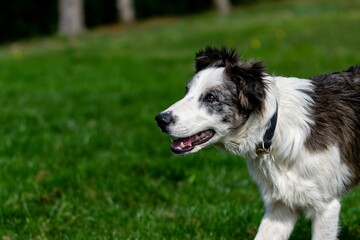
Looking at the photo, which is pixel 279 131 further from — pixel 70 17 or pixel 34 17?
pixel 34 17

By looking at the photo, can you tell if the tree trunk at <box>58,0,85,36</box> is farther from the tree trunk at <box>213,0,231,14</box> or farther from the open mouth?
the open mouth

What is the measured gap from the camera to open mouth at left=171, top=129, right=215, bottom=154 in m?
4.46

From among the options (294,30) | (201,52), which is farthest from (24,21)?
(201,52)

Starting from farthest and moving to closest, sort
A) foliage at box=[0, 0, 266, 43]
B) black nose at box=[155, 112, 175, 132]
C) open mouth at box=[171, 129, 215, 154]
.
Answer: foliage at box=[0, 0, 266, 43] < open mouth at box=[171, 129, 215, 154] < black nose at box=[155, 112, 175, 132]

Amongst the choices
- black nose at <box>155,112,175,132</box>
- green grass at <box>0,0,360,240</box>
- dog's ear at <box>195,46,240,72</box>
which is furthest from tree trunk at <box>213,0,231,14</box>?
black nose at <box>155,112,175,132</box>

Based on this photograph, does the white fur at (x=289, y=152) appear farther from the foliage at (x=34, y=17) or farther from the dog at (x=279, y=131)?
the foliage at (x=34, y=17)

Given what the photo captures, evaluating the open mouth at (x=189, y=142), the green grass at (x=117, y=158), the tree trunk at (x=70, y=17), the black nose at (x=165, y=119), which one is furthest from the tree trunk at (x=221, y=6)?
the black nose at (x=165, y=119)

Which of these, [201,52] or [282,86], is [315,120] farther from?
[201,52]

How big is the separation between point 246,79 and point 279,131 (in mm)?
418

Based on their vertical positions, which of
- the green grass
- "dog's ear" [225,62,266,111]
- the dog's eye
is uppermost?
"dog's ear" [225,62,266,111]

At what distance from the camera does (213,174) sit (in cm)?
732

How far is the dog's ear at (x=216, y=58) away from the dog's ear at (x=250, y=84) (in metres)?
0.13

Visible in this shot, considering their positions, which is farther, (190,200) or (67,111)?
(67,111)

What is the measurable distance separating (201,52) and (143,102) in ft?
21.4
